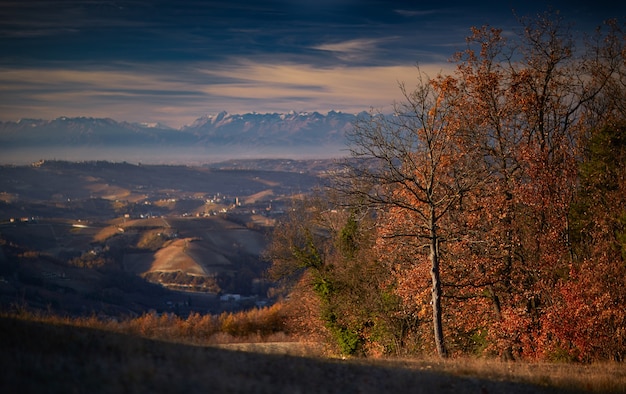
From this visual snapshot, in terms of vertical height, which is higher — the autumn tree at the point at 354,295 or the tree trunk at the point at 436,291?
the tree trunk at the point at 436,291

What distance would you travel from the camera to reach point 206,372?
12.8 meters

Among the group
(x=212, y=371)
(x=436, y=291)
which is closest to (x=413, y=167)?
(x=436, y=291)

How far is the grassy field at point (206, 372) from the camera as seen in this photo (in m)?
11.0

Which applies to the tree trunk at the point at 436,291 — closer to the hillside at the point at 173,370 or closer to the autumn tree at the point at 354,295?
the hillside at the point at 173,370

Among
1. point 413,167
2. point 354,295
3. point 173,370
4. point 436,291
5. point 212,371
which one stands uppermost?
point 413,167

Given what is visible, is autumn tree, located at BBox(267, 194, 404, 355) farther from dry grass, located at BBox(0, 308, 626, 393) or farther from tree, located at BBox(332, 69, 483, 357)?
dry grass, located at BBox(0, 308, 626, 393)

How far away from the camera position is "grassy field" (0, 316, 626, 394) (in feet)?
36.2

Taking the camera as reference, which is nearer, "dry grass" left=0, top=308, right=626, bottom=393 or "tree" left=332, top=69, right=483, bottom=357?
"dry grass" left=0, top=308, right=626, bottom=393

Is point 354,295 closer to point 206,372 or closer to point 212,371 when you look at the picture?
point 212,371

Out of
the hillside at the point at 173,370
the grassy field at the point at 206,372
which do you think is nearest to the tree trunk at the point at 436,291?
the grassy field at the point at 206,372

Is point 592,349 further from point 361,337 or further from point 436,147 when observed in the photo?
point 361,337

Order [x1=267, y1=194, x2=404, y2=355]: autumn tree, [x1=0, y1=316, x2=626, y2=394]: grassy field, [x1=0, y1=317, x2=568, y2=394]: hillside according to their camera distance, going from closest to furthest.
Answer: [x1=0, y1=317, x2=568, y2=394]: hillside
[x1=0, y1=316, x2=626, y2=394]: grassy field
[x1=267, y1=194, x2=404, y2=355]: autumn tree

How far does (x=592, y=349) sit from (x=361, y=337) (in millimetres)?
18678

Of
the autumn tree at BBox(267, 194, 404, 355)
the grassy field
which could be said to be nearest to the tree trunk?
the grassy field
